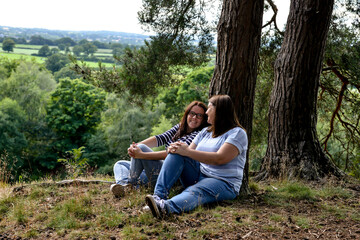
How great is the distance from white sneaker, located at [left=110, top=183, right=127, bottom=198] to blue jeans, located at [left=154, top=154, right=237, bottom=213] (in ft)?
2.51

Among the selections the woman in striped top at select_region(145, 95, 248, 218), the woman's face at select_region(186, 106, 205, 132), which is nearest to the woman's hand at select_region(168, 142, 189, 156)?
the woman in striped top at select_region(145, 95, 248, 218)

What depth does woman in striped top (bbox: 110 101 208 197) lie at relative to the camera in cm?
443

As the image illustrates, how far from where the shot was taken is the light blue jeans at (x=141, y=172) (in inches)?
178

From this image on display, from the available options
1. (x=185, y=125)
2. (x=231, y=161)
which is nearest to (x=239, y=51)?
(x=185, y=125)

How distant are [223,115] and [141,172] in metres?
1.28

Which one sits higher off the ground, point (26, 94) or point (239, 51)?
point (239, 51)

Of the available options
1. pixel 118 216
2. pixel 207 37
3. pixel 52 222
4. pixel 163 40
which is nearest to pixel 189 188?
pixel 118 216

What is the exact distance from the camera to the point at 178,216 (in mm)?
3693

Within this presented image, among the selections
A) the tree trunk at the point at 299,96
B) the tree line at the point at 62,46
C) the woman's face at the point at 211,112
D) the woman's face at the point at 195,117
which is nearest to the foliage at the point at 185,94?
the tree trunk at the point at 299,96

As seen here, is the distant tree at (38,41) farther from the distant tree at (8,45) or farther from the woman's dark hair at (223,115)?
the woman's dark hair at (223,115)

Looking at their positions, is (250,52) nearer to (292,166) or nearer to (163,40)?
(292,166)

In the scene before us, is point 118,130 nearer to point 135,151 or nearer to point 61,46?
point 135,151

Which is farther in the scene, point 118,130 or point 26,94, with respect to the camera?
point 26,94

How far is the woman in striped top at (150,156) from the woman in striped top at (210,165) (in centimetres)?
35
